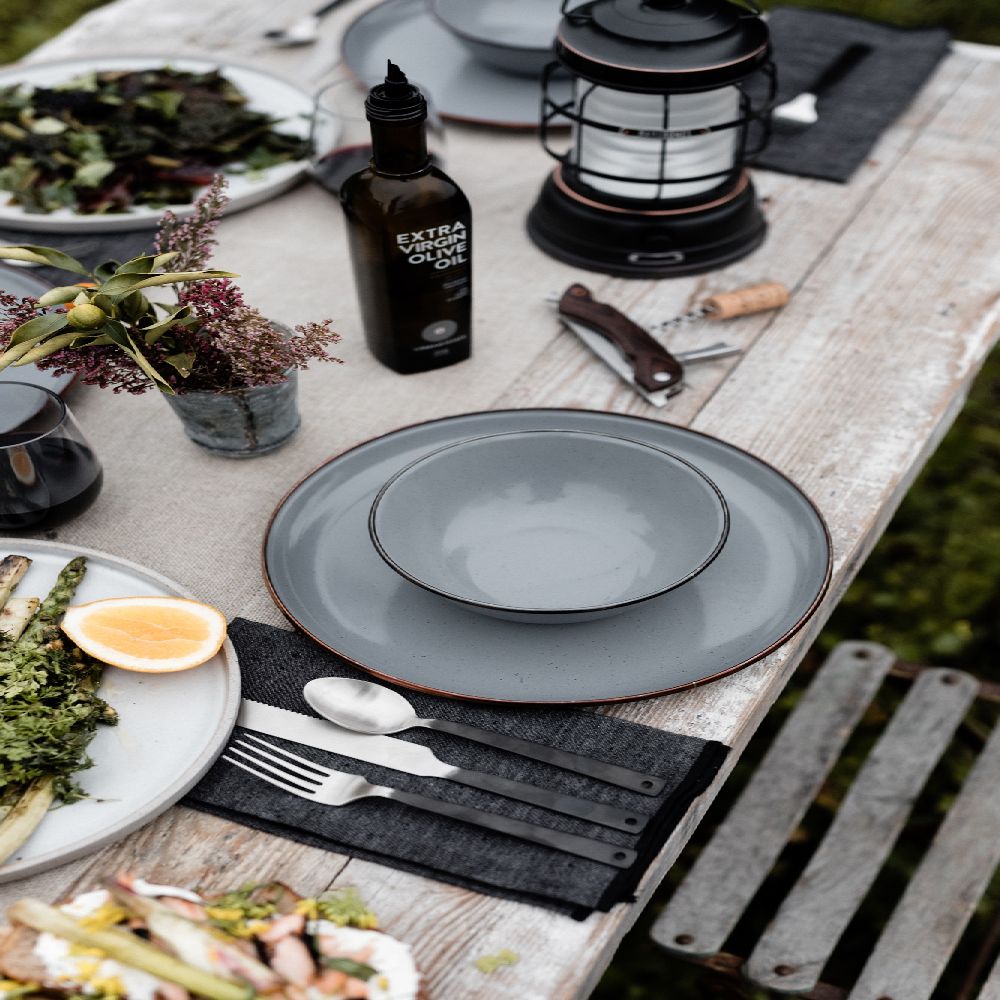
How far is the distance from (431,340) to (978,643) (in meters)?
1.42

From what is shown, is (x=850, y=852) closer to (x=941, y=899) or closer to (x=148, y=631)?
(x=941, y=899)

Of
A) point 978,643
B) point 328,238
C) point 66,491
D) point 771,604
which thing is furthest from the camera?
point 978,643

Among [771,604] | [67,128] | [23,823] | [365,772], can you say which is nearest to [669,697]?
[771,604]

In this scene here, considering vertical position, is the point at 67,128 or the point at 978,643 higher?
the point at 67,128

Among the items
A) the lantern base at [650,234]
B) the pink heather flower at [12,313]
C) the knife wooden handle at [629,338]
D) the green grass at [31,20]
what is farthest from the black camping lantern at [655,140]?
the green grass at [31,20]

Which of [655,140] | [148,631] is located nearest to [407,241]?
[655,140]

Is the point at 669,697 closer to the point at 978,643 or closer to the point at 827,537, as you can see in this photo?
the point at 827,537

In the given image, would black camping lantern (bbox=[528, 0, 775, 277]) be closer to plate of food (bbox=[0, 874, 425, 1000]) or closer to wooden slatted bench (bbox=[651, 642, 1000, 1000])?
wooden slatted bench (bbox=[651, 642, 1000, 1000])

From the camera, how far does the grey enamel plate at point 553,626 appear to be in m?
0.95

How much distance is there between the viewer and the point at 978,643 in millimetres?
2268

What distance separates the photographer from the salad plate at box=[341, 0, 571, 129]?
5.94 ft

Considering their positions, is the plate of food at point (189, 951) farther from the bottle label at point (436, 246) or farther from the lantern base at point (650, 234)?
the lantern base at point (650, 234)

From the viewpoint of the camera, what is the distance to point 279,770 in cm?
90

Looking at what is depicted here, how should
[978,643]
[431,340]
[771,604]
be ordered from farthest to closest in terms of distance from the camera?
[978,643], [431,340], [771,604]
